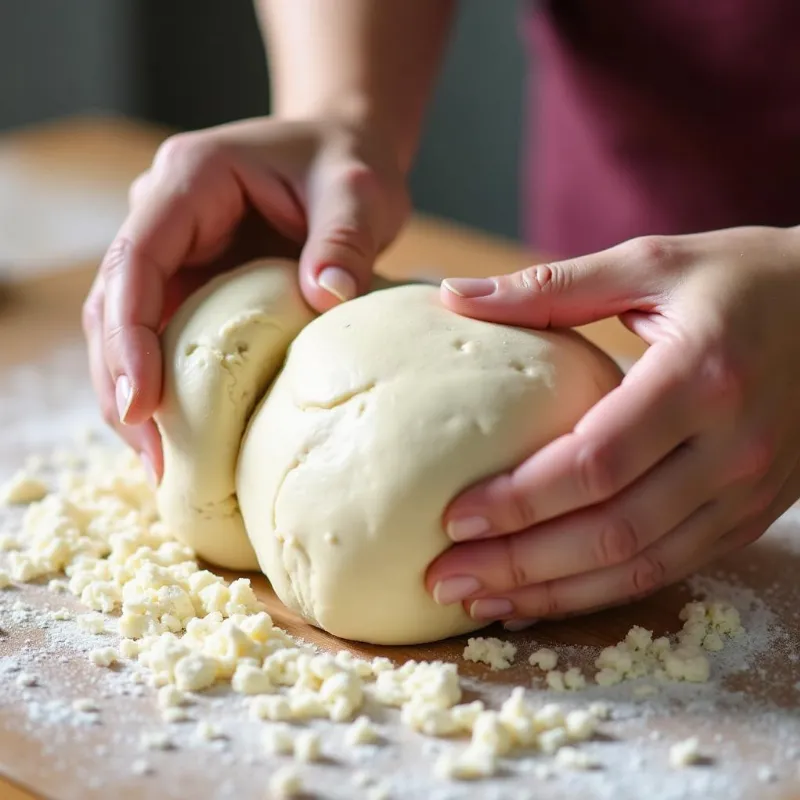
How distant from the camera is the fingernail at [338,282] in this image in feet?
4.70

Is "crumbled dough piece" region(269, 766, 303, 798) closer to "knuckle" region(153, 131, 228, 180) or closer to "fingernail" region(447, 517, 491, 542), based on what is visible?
"fingernail" region(447, 517, 491, 542)

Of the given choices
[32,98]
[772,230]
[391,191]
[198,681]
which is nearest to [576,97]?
[391,191]

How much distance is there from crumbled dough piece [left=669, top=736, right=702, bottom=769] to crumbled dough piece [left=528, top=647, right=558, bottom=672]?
0.17 m

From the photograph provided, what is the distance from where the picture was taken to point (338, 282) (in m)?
1.43

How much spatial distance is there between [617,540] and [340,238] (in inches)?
20.5

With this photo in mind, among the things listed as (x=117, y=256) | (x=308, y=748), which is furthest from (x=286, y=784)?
(x=117, y=256)

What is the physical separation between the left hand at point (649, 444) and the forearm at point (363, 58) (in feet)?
1.94

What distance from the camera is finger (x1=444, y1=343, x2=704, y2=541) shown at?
3.77 ft

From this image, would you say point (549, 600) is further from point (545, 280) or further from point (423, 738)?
point (545, 280)

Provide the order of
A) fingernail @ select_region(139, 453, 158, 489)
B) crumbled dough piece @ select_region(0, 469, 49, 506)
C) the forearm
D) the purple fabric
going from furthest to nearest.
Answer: the purple fabric
the forearm
crumbled dough piece @ select_region(0, 469, 49, 506)
fingernail @ select_region(139, 453, 158, 489)

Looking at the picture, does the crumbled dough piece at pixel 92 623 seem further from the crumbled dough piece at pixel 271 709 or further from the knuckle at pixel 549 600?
the knuckle at pixel 549 600

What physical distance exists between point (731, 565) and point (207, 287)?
0.74 meters

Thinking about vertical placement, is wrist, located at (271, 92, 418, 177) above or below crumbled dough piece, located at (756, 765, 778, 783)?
above

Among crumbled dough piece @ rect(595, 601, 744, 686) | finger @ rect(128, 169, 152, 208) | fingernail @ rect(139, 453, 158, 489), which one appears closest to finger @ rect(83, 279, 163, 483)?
fingernail @ rect(139, 453, 158, 489)
